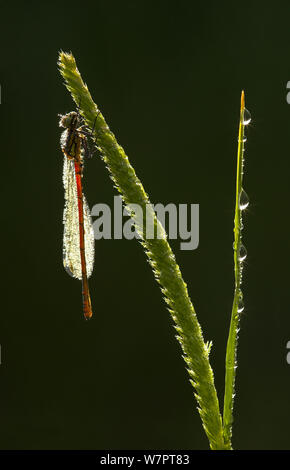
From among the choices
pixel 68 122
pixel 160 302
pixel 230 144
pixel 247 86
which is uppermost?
pixel 247 86

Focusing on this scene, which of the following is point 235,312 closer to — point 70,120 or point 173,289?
point 173,289

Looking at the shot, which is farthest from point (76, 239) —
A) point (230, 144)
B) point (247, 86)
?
point (247, 86)

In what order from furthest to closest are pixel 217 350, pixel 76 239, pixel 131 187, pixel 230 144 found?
pixel 230 144 < pixel 217 350 < pixel 76 239 < pixel 131 187

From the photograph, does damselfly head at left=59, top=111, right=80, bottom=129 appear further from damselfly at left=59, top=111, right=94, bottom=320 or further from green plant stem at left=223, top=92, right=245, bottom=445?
green plant stem at left=223, top=92, right=245, bottom=445

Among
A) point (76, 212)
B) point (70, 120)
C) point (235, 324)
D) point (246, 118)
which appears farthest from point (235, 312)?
point (76, 212)

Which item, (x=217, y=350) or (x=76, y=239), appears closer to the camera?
(x=76, y=239)

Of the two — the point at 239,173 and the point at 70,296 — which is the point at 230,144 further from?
the point at 239,173

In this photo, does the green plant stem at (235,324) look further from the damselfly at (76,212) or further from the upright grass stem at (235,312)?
the damselfly at (76,212)
